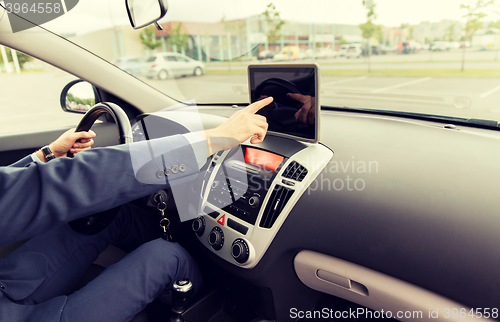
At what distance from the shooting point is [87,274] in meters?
1.53

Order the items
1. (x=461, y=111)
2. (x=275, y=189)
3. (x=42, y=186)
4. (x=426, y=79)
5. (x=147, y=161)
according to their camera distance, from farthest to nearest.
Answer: (x=426, y=79)
(x=461, y=111)
(x=275, y=189)
(x=147, y=161)
(x=42, y=186)

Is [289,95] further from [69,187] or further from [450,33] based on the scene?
[450,33]

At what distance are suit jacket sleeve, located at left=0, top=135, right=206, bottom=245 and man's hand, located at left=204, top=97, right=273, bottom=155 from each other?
0.08 m

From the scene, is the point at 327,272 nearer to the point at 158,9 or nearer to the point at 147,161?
the point at 147,161

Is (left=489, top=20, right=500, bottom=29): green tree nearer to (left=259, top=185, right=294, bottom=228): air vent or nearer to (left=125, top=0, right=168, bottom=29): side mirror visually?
(left=259, top=185, right=294, bottom=228): air vent

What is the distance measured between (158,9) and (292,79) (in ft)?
2.14

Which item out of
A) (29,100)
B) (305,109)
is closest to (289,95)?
(305,109)

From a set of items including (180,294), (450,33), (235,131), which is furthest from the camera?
(450,33)

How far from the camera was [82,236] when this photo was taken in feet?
4.91

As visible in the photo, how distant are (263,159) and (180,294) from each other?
689 mm

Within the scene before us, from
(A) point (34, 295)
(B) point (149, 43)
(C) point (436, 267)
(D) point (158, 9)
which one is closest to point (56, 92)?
(D) point (158, 9)

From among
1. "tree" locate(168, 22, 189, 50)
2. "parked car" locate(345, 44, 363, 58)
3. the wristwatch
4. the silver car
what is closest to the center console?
the wristwatch

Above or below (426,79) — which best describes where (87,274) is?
below

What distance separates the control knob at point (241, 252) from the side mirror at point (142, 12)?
104 cm
